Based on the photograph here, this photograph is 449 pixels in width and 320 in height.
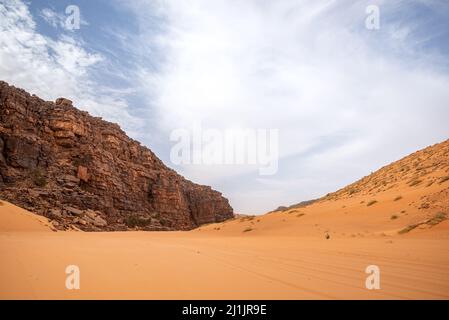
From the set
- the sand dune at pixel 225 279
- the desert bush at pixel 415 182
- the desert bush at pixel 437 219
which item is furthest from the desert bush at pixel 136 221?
the sand dune at pixel 225 279

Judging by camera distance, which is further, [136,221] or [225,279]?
[136,221]

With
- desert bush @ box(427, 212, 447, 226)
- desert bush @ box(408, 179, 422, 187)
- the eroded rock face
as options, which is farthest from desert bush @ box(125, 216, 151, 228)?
desert bush @ box(427, 212, 447, 226)

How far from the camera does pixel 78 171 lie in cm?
4216

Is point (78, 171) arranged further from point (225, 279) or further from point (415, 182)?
point (225, 279)

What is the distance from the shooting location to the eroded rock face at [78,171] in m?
32.3

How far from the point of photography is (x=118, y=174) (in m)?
52.5

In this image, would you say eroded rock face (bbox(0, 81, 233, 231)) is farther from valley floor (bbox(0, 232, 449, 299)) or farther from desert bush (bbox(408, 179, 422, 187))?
desert bush (bbox(408, 179, 422, 187))

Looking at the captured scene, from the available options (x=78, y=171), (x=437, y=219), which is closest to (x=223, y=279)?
(x=437, y=219)

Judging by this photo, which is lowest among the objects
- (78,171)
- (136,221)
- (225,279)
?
(136,221)

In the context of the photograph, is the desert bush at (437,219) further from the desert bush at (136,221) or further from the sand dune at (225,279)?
the desert bush at (136,221)

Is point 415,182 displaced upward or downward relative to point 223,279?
upward

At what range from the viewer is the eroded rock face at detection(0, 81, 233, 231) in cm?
3227
